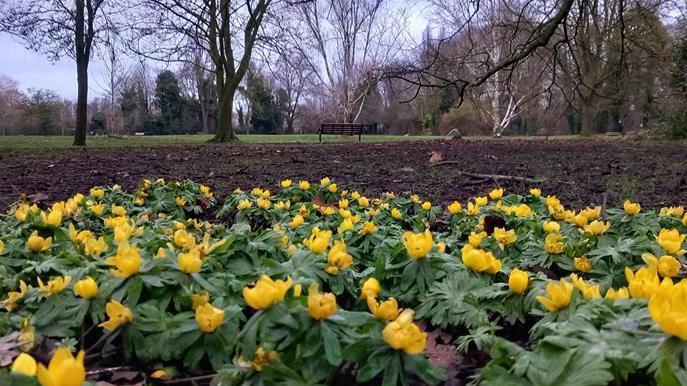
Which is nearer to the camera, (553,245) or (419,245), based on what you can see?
(419,245)

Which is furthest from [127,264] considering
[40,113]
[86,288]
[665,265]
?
[40,113]

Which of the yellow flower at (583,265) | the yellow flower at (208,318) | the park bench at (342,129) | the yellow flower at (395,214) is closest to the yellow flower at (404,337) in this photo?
the yellow flower at (208,318)

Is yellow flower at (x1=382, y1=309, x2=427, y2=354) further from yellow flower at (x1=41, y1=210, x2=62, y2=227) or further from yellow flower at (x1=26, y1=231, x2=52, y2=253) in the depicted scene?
yellow flower at (x1=41, y1=210, x2=62, y2=227)

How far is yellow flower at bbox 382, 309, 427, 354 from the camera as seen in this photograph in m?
0.91

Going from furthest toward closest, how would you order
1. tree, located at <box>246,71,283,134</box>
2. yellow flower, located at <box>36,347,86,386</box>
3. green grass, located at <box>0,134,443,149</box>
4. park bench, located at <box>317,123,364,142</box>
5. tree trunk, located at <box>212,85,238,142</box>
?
tree, located at <box>246,71,283,134</box>
park bench, located at <box>317,123,364,142</box>
tree trunk, located at <box>212,85,238,142</box>
green grass, located at <box>0,134,443,149</box>
yellow flower, located at <box>36,347,86,386</box>

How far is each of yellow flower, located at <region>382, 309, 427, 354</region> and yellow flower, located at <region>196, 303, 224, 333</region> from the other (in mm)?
344

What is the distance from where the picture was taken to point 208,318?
1.05 m

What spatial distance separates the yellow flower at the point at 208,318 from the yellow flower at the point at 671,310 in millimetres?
788

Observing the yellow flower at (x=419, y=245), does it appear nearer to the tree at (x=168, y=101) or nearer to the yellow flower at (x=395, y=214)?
the yellow flower at (x=395, y=214)

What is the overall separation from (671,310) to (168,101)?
50.3 meters

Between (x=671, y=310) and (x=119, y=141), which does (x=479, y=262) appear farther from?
(x=119, y=141)

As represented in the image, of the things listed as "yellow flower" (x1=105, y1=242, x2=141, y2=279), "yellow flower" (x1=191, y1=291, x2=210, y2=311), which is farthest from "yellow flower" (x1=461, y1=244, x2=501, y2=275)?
"yellow flower" (x1=105, y1=242, x2=141, y2=279)

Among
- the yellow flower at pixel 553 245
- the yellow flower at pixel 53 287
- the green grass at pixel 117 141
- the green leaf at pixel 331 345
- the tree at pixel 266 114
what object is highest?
the tree at pixel 266 114

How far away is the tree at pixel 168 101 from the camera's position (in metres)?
47.5
